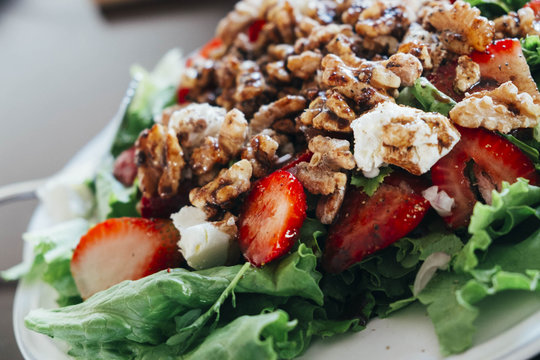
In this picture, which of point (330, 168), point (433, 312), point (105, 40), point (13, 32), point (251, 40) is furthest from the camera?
point (13, 32)

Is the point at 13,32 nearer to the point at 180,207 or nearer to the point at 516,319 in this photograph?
the point at 180,207

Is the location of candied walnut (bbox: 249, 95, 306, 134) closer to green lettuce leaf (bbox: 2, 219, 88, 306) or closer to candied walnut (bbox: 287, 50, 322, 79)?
candied walnut (bbox: 287, 50, 322, 79)

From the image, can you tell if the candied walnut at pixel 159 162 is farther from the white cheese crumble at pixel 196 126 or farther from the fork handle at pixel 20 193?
the fork handle at pixel 20 193

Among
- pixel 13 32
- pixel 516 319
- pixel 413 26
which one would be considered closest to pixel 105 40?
pixel 13 32

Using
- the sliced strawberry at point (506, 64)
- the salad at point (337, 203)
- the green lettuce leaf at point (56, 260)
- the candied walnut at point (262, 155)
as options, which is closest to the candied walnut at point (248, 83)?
the salad at point (337, 203)

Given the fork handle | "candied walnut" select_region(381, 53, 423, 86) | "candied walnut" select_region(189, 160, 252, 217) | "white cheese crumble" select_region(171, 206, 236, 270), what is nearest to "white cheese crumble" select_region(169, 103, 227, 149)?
"candied walnut" select_region(189, 160, 252, 217)
